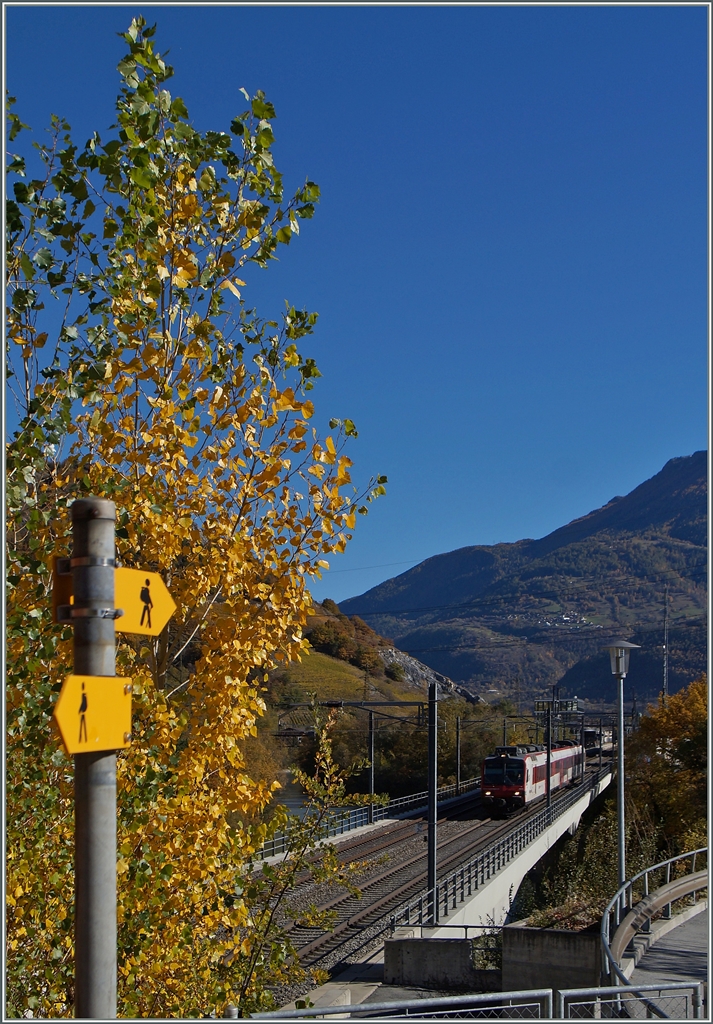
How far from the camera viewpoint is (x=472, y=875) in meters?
25.0

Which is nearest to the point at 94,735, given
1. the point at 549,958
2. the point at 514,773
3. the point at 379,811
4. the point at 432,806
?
the point at 549,958

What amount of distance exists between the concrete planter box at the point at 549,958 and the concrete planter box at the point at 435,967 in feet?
2.32

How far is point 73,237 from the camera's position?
4219 mm

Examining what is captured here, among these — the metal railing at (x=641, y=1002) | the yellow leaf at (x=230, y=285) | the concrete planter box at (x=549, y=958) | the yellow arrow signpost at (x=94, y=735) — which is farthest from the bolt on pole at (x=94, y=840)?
the concrete planter box at (x=549, y=958)

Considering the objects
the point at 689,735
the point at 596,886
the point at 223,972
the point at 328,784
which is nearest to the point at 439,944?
the point at 596,886

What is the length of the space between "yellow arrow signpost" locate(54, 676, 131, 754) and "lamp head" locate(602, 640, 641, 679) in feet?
50.2

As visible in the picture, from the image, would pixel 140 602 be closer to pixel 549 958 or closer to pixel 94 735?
pixel 94 735

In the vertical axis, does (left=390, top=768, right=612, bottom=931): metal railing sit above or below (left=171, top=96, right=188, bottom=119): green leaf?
below

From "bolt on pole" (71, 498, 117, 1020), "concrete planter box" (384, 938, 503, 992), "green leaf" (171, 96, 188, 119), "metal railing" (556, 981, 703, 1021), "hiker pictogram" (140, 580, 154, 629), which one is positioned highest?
"green leaf" (171, 96, 188, 119)

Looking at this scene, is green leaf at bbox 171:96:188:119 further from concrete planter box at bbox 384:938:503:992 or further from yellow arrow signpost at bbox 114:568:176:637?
concrete planter box at bbox 384:938:503:992

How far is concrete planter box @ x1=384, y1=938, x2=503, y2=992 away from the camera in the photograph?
17344 mm

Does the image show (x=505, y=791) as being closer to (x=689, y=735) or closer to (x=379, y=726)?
(x=689, y=735)

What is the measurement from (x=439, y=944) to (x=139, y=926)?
607 inches

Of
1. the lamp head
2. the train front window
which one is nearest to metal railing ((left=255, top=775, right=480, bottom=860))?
the train front window
